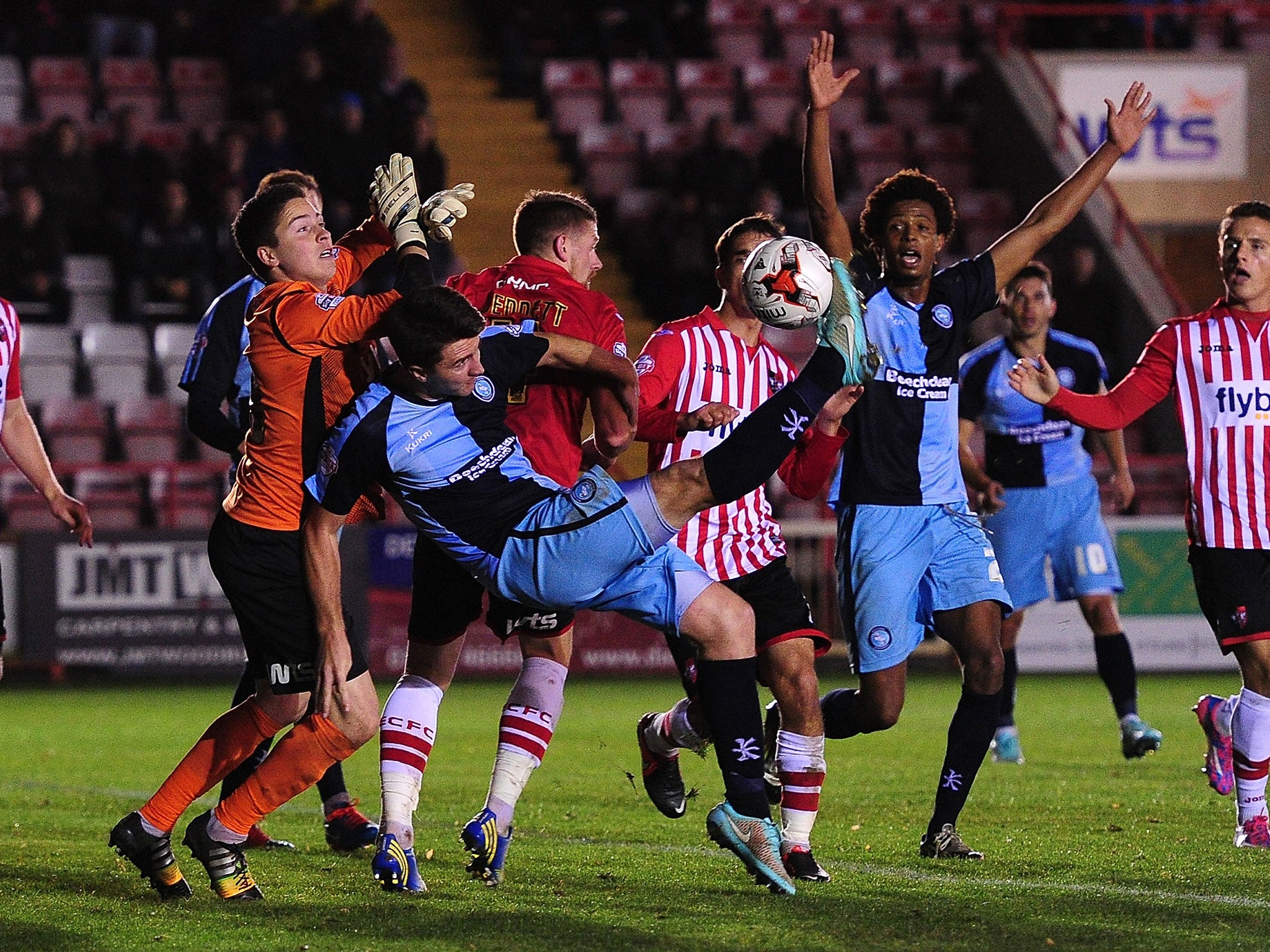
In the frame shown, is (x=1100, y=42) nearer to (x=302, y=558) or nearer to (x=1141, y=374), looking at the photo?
(x=1141, y=374)

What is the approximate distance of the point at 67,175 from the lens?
16.1 meters

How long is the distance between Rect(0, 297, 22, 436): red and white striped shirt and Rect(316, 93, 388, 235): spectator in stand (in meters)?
10.1

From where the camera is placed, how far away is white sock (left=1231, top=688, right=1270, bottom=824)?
6465mm

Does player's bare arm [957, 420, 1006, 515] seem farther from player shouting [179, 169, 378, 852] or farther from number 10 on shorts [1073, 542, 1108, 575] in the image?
player shouting [179, 169, 378, 852]

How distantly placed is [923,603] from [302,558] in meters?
2.16

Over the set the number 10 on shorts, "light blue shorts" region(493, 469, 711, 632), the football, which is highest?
the football

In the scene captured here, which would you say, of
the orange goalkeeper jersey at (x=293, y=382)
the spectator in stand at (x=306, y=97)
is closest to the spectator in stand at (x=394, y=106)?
the spectator in stand at (x=306, y=97)

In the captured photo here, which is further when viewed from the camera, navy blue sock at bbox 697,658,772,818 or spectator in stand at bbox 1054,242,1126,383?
spectator in stand at bbox 1054,242,1126,383

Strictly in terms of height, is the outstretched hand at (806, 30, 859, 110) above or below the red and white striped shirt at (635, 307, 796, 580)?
above

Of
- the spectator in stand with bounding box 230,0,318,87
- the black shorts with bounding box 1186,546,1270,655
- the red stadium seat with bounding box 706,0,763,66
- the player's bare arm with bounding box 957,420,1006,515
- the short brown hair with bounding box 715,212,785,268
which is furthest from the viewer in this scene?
the red stadium seat with bounding box 706,0,763,66

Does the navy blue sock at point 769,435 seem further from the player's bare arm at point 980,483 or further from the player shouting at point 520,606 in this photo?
the player's bare arm at point 980,483

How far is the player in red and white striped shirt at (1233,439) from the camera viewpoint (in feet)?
21.3

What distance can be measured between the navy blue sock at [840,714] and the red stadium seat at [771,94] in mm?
13395

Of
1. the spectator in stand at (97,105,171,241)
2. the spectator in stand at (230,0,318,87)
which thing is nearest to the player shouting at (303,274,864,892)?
the spectator in stand at (97,105,171,241)
